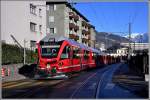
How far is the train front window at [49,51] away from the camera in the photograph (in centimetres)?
2745

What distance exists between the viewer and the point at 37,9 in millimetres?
53438

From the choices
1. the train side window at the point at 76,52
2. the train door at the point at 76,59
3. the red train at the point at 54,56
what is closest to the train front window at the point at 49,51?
the red train at the point at 54,56

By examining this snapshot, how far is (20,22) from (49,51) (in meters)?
21.0

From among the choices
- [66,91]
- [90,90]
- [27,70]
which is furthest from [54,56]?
[27,70]

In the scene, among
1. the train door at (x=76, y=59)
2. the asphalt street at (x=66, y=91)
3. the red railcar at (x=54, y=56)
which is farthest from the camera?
the train door at (x=76, y=59)

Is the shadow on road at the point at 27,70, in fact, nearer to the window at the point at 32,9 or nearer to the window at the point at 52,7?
the window at the point at 32,9

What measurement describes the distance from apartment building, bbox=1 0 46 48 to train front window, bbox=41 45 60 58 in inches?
662

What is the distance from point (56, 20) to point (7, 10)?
120ft

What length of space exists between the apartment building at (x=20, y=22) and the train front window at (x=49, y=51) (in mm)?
16811

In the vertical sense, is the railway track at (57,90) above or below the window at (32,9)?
below

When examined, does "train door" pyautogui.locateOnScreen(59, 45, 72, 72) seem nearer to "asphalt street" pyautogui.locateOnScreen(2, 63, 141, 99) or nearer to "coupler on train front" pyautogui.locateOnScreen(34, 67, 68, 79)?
"coupler on train front" pyautogui.locateOnScreen(34, 67, 68, 79)

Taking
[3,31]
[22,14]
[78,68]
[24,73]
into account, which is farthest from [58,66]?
[22,14]

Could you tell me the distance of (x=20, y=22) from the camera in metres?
47.8

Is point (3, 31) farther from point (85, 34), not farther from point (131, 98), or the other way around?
point (85, 34)
